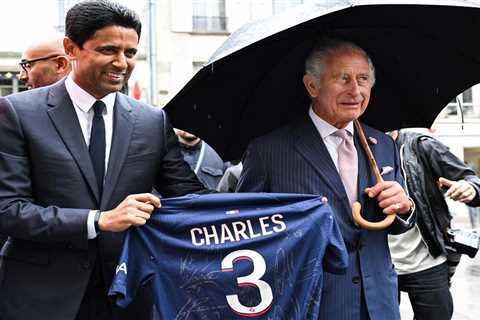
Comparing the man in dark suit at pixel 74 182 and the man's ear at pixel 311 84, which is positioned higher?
the man's ear at pixel 311 84

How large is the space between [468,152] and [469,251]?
2062 cm

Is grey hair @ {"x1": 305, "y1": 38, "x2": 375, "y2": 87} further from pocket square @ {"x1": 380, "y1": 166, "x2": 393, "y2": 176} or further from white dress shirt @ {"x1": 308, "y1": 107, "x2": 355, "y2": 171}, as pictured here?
pocket square @ {"x1": 380, "y1": 166, "x2": 393, "y2": 176}

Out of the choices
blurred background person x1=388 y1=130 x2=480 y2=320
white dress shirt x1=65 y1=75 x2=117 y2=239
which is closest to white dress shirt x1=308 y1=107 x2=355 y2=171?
white dress shirt x1=65 y1=75 x2=117 y2=239

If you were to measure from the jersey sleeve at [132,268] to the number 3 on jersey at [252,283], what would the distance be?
282mm

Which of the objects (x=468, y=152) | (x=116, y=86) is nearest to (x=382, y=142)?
(x=116, y=86)

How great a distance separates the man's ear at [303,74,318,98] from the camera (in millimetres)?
2671

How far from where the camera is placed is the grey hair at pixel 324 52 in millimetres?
2615

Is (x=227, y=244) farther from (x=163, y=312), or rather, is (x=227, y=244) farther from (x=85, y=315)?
(x=85, y=315)

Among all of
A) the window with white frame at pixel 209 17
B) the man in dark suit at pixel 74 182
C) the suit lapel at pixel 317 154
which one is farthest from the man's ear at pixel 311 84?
the window with white frame at pixel 209 17

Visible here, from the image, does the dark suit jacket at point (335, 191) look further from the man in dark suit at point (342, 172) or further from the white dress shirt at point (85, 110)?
the white dress shirt at point (85, 110)

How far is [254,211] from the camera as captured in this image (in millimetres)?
2336

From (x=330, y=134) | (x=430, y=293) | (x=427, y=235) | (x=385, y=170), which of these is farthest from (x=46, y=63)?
(x=430, y=293)

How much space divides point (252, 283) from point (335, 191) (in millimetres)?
491

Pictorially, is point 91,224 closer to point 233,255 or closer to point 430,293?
point 233,255
